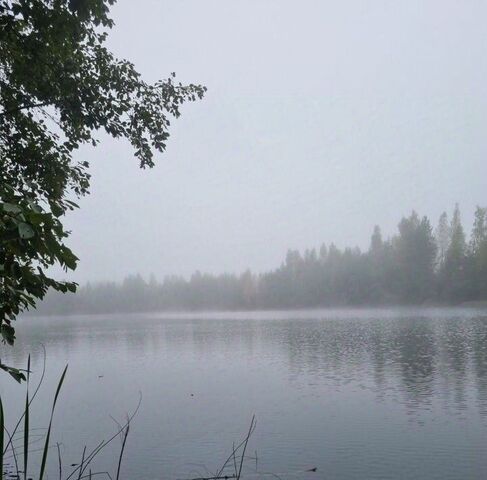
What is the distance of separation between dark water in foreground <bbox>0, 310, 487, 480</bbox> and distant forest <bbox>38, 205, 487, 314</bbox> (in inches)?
2420

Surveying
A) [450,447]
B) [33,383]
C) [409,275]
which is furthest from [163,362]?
[409,275]

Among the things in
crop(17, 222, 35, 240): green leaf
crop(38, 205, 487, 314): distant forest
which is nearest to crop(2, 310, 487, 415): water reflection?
crop(17, 222, 35, 240): green leaf

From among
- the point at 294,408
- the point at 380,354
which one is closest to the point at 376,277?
the point at 380,354

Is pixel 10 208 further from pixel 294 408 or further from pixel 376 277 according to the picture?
pixel 376 277

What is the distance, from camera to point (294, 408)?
660 inches

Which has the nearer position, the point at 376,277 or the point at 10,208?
the point at 10,208

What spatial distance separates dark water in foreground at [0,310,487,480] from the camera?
11586 mm

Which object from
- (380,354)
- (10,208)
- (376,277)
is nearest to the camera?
(10,208)

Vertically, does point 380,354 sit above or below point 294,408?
above

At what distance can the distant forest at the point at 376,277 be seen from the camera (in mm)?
89688

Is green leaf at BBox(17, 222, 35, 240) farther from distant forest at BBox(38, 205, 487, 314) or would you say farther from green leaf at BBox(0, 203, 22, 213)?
distant forest at BBox(38, 205, 487, 314)

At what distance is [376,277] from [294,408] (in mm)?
94574

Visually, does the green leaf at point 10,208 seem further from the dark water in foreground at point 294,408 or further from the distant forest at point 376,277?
the distant forest at point 376,277

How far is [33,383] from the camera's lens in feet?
80.5
